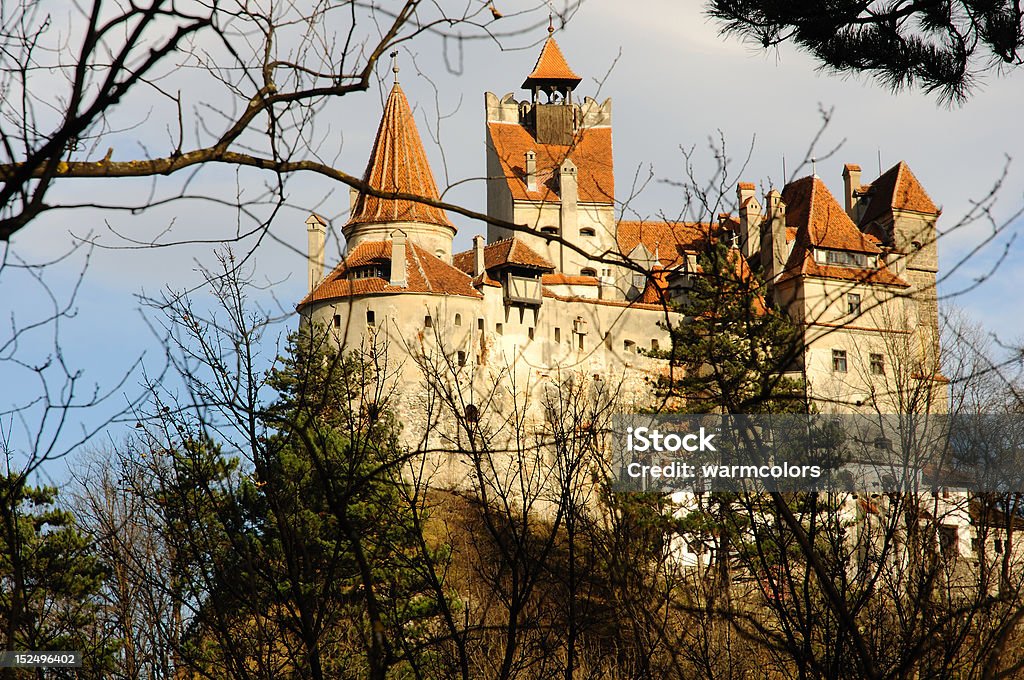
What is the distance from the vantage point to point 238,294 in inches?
295

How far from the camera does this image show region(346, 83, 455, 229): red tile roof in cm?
4559

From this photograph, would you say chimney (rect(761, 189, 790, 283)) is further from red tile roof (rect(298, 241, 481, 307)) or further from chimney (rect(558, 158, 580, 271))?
chimney (rect(558, 158, 580, 271))

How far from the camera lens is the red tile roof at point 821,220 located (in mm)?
46594

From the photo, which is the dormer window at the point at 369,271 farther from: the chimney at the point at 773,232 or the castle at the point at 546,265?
the chimney at the point at 773,232

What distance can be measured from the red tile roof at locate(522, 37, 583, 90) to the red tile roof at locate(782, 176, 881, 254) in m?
12.0

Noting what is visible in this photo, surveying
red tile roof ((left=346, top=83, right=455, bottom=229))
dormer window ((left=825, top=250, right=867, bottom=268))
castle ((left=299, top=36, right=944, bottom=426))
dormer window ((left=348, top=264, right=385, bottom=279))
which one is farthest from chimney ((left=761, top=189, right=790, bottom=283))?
dormer window ((left=825, top=250, right=867, bottom=268))

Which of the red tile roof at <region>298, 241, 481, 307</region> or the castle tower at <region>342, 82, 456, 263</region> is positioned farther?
the castle tower at <region>342, 82, 456, 263</region>

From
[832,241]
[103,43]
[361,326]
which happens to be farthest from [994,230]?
[832,241]

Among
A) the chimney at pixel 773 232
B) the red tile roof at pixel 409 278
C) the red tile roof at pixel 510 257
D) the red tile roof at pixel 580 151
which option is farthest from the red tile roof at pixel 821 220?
the chimney at pixel 773 232

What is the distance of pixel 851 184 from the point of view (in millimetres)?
52812

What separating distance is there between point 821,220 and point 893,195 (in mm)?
4300

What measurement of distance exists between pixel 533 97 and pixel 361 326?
2029 centimetres

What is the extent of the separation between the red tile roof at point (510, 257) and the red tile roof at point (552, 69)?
38.0 ft

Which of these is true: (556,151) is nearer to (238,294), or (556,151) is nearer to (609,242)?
(609,242)
